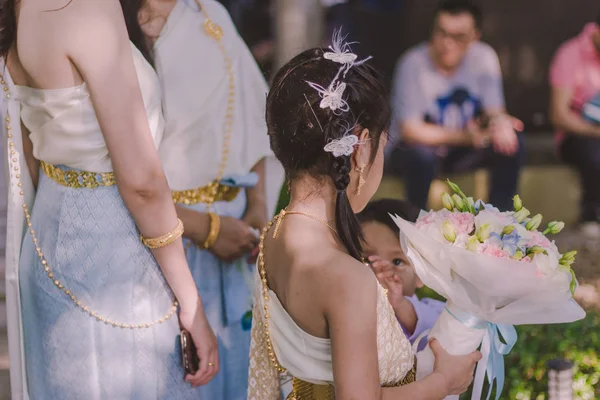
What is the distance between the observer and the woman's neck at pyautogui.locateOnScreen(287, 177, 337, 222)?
85.0 inches

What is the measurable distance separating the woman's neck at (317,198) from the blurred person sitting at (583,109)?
530 cm

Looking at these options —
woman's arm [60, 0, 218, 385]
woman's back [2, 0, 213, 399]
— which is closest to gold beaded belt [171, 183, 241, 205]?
woman's back [2, 0, 213, 399]

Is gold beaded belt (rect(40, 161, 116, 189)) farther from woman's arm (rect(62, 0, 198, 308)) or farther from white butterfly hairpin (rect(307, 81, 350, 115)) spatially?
white butterfly hairpin (rect(307, 81, 350, 115))

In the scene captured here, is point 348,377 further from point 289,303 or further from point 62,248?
point 62,248

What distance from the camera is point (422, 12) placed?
9.63 meters

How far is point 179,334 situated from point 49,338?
34 centimetres

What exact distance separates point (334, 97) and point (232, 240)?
939 mm

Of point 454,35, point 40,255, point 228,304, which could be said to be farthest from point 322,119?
point 454,35

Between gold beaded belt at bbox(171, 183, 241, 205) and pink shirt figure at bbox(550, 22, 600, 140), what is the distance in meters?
4.82

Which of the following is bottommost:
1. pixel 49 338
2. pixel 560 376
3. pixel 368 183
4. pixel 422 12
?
pixel 422 12

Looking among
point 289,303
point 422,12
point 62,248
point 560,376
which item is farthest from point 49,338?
point 422,12

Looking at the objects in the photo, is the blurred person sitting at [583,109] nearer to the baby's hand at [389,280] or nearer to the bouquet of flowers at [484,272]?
the baby's hand at [389,280]

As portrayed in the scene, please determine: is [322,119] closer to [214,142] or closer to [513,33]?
[214,142]

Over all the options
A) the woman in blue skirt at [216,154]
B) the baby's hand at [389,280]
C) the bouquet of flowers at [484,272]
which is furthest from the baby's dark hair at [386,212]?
the bouquet of flowers at [484,272]
